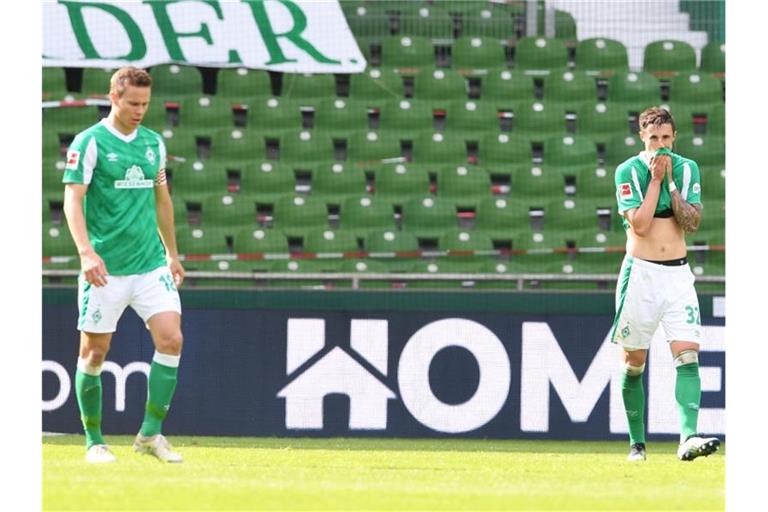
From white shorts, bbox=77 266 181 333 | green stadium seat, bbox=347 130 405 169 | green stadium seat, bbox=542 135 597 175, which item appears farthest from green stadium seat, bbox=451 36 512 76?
white shorts, bbox=77 266 181 333

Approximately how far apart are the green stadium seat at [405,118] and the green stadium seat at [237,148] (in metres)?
1.20

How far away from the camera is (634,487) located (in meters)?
6.30

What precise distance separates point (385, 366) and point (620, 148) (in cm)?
428

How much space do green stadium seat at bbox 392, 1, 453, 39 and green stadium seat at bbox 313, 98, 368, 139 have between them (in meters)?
1.78

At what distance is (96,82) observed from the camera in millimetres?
14203

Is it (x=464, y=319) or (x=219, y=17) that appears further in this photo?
(x=219, y=17)

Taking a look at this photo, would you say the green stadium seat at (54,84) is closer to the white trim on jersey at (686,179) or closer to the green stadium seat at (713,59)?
the green stadium seat at (713,59)

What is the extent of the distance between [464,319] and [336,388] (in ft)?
3.44

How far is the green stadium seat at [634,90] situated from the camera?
14.2 m

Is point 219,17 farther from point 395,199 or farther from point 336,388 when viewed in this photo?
point 336,388

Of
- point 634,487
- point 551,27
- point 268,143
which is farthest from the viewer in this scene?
point 551,27

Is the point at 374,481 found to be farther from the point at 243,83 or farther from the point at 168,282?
the point at 243,83

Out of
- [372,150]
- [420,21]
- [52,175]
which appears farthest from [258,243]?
[420,21]
